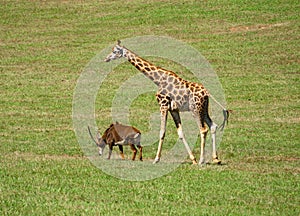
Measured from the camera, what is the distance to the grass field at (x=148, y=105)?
1315cm

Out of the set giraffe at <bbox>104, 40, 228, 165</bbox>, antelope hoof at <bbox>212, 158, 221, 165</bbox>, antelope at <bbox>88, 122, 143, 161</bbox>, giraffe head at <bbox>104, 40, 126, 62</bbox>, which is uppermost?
giraffe head at <bbox>104, 40, 126, 62</bbox>

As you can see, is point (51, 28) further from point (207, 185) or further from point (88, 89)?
point (207, 185)

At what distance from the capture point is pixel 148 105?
2678 cm

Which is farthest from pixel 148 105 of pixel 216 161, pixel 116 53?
pixel 216 161

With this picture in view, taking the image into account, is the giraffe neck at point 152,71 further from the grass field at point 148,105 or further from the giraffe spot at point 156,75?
the grass field at point 148,105

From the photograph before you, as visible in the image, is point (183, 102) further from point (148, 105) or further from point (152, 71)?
point (148, 105)

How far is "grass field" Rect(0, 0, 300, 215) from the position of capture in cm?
1315

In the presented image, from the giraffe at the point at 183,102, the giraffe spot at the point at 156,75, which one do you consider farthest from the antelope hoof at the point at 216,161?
Answer: the giraffe spot at the point at 156,75

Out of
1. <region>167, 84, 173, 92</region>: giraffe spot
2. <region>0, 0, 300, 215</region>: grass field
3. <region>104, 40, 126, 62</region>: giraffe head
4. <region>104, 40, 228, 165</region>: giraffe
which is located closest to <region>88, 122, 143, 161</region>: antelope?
<region>104, 40, 228, 165</region>: giraffe

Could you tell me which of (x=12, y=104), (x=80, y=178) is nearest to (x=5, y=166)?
(x=80, y=178)

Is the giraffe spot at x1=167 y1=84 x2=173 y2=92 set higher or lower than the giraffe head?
lower

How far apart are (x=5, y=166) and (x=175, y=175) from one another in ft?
11.7

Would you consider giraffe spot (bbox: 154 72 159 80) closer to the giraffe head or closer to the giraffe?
the giraffe

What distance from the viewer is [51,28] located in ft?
132
